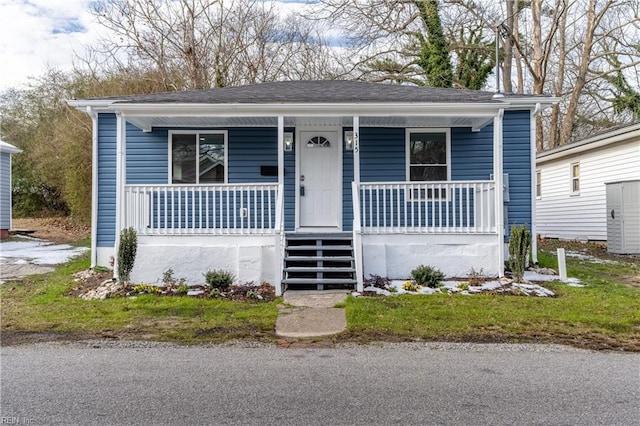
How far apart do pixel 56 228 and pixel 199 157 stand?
13573 mm

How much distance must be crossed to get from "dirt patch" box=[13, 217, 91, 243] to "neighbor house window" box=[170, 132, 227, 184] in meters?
8.61

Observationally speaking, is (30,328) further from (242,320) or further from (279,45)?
(279,45)

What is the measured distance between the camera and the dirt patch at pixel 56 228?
1707cm

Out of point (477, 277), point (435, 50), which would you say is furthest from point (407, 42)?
point (477, 277)

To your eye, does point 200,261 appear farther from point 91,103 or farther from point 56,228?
point 56,228

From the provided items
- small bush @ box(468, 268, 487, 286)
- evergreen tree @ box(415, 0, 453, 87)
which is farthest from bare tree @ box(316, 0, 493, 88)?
Answer: small bush @ box(468, 268, 487, 286)

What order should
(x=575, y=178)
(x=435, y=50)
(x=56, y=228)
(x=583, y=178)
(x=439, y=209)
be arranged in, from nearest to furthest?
1. (x=439, y=209)
2. (x=583, y=178)
3. (x=575, y=178)
4. (x=435, y=50)
5. (x=56, y=228)

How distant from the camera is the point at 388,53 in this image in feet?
66.1

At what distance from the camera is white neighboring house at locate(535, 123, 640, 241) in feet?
42.7

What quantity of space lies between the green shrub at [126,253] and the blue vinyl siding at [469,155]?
20.7 feet

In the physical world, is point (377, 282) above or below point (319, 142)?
below

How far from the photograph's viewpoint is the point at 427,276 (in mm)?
7574

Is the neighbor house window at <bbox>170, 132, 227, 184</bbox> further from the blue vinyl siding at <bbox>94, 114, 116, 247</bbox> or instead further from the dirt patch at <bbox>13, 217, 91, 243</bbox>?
the dirt patch at <bbox>13, 217, 91, 243</bbox>

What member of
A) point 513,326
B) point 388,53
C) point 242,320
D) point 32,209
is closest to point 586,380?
point 513,326
